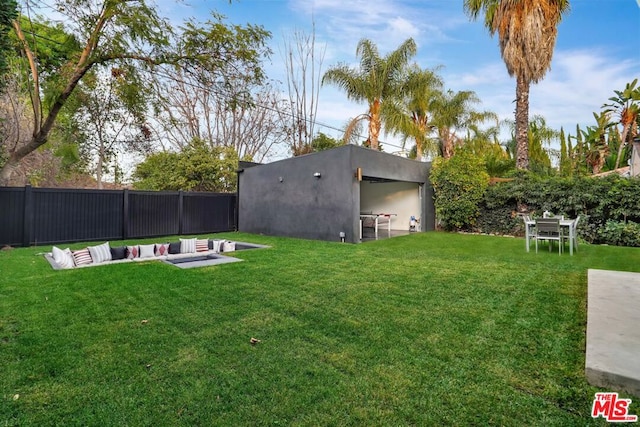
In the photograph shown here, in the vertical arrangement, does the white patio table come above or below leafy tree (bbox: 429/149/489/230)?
below

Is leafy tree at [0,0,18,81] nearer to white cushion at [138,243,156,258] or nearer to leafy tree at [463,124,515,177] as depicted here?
white cushion at [138,243,156,258]

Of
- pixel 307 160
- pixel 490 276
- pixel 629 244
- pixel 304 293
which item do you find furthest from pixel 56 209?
pixel 629 244

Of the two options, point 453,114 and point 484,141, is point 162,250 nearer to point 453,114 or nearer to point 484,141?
point 453,114

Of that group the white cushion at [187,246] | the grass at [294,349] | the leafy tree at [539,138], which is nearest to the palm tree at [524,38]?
the leafy tree at [539,138]

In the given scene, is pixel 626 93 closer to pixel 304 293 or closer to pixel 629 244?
pixel 629 244

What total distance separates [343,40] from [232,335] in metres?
15.0

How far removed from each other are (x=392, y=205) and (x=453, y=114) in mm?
6008

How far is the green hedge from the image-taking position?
9.08m

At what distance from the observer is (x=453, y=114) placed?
54.5 feet

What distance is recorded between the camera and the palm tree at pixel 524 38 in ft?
35.5

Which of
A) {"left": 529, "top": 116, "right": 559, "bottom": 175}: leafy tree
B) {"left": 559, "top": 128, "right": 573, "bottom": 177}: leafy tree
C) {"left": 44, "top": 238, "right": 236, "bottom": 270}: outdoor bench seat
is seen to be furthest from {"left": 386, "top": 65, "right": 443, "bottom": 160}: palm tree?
{"left": 559, "top": 128, "right": 573, "bottom": 177}: leafy tree

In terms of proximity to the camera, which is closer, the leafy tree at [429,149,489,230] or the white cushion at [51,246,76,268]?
the white cushion at [51,246,76,268]

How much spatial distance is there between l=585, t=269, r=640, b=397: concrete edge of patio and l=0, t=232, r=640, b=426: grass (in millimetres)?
123

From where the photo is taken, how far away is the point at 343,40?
48.4 feet
